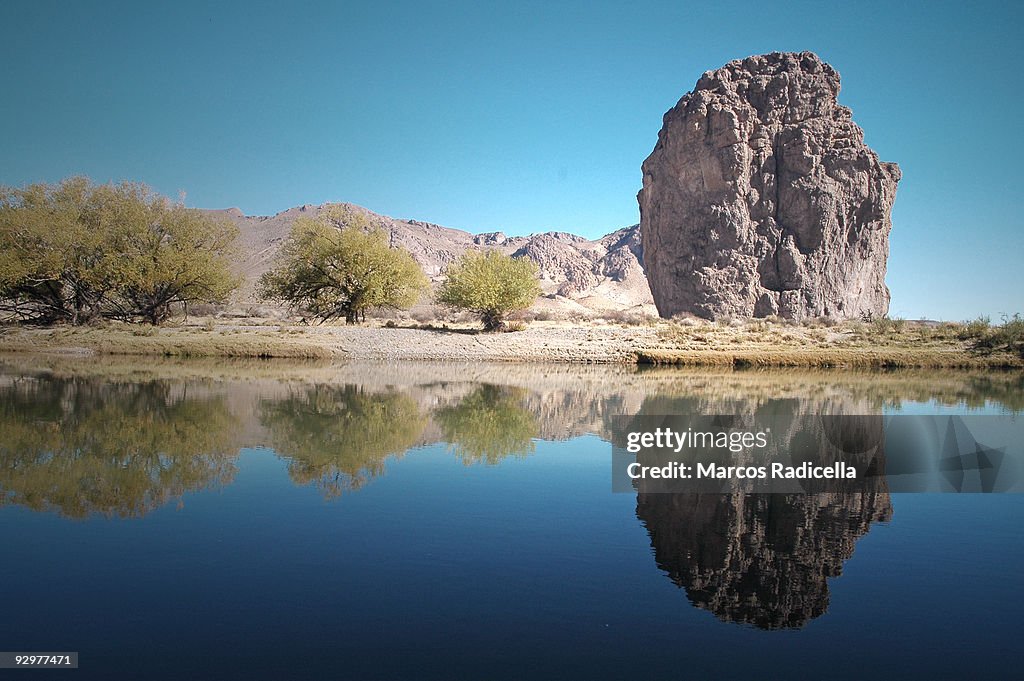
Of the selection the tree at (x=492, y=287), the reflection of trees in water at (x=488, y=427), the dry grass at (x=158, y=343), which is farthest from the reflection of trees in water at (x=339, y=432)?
the tree at (x=492, y=287)

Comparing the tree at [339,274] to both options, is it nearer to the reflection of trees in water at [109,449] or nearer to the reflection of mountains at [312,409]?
the reflection of mountains at [312,409]

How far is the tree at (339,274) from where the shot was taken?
35.8m

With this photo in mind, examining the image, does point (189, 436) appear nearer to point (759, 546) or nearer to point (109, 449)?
point (109, 449)

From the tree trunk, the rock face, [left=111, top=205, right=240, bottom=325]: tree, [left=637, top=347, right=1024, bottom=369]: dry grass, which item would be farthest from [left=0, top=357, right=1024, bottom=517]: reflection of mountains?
the rock face

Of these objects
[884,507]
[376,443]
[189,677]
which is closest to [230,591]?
[189,677]

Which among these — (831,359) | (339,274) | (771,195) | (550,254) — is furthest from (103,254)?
(550,254)

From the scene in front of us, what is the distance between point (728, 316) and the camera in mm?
50844

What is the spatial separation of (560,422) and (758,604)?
27.0 feet

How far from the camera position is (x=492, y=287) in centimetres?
3544

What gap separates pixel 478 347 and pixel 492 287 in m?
5.98

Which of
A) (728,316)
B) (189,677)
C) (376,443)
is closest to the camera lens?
(189,677)

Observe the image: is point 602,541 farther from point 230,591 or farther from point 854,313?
point 854,313

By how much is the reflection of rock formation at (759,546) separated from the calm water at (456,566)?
0.03 m

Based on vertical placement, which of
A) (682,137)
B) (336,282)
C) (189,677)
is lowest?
(189,677)
